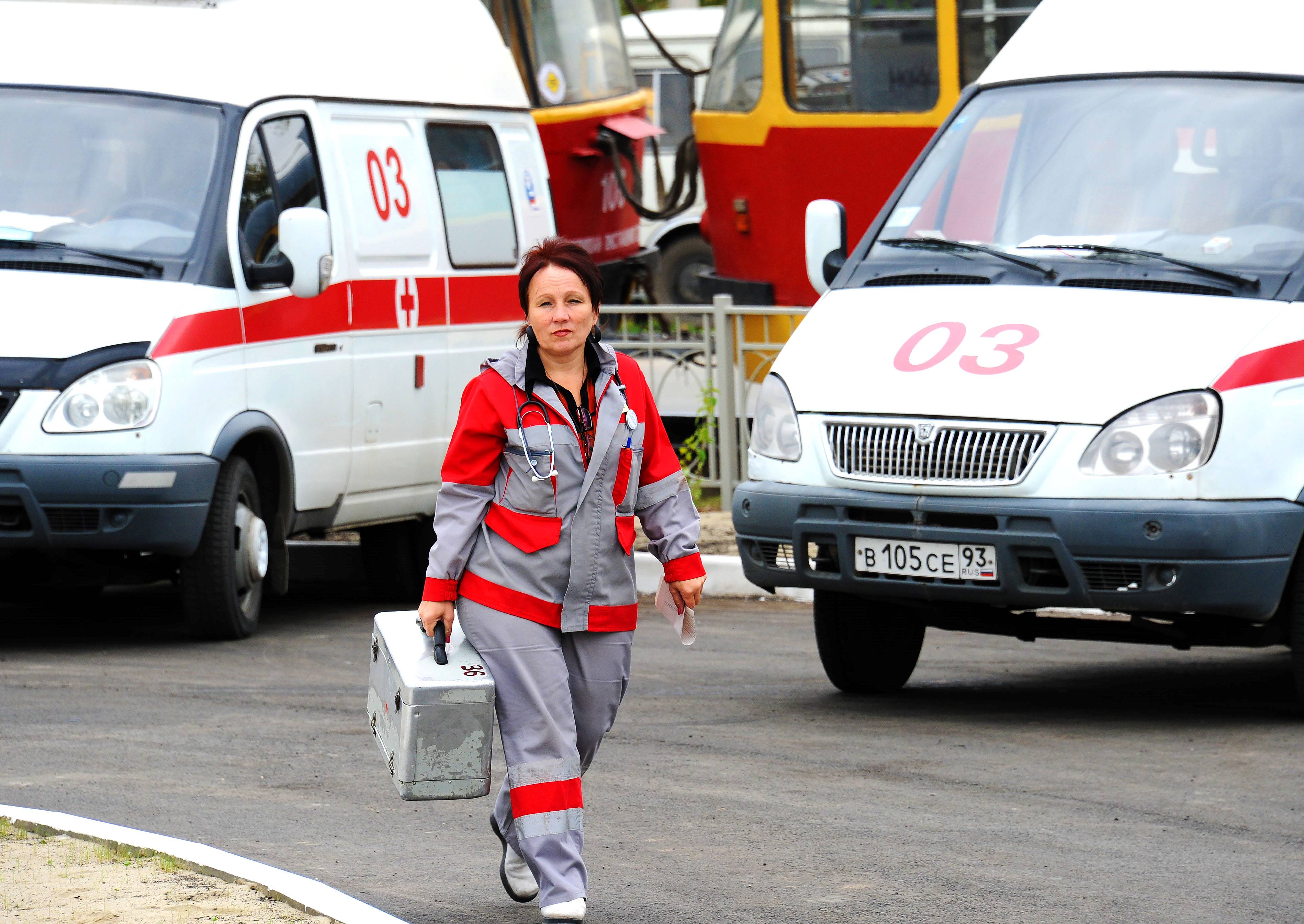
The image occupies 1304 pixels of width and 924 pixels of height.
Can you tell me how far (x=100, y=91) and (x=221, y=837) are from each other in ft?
14.9

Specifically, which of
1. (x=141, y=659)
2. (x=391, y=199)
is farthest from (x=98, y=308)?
(x=391, y=199)

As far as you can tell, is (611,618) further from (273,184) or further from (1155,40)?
(273,184)

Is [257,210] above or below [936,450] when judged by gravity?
above

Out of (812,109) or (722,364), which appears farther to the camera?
(812,109)

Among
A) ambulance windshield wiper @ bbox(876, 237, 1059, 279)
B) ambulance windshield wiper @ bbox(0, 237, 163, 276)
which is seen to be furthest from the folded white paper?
ambulance windshield wiper @ bbox(0, 237, 163, 276)

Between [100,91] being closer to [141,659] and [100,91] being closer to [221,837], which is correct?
[141,659]

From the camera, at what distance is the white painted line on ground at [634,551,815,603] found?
10875 mm

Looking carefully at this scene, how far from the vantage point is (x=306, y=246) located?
9.09 meters

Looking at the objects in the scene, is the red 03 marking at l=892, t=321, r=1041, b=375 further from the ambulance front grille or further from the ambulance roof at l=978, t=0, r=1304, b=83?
the ambulance roof at l=978, t=0, r=1304, b=83

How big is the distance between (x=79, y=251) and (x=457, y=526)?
15.0 ft

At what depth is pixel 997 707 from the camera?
780 cm

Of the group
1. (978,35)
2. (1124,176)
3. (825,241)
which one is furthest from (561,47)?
(1124,176)

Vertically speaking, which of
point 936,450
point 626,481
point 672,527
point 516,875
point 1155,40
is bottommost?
point 516,875

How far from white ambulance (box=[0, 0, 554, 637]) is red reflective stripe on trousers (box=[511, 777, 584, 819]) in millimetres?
4185
